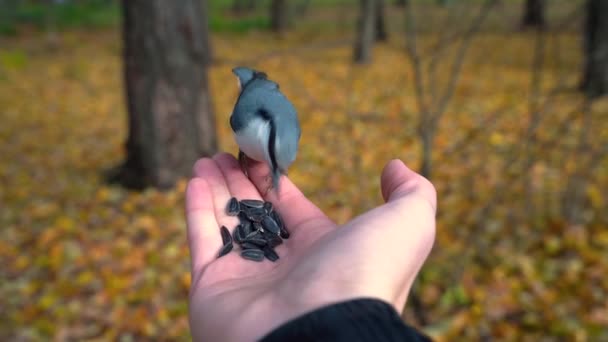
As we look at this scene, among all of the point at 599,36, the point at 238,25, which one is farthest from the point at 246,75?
the point at 238,25

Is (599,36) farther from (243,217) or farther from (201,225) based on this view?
(201,225)

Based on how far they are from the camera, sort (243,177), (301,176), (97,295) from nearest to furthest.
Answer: (243,177) → (97,295) → (301,176)

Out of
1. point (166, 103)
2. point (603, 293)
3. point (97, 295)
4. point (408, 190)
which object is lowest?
point (97, 295)

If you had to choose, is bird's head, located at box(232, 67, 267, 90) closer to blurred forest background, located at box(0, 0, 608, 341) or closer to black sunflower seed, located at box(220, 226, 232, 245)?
blurred forest background, located at box(0, 0, 608, 341)

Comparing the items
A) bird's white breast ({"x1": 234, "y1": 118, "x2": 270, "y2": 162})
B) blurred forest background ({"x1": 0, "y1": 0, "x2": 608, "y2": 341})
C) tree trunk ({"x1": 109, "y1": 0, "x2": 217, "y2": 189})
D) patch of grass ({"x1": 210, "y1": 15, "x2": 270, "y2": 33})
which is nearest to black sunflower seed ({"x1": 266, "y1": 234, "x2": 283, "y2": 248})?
bird's white breast ({"x1": 234, "y1": 118, "x2": 270, "y2": 162})

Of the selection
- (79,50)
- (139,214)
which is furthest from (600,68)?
(79,50)

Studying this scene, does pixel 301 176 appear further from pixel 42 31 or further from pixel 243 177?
pixel 42 31
